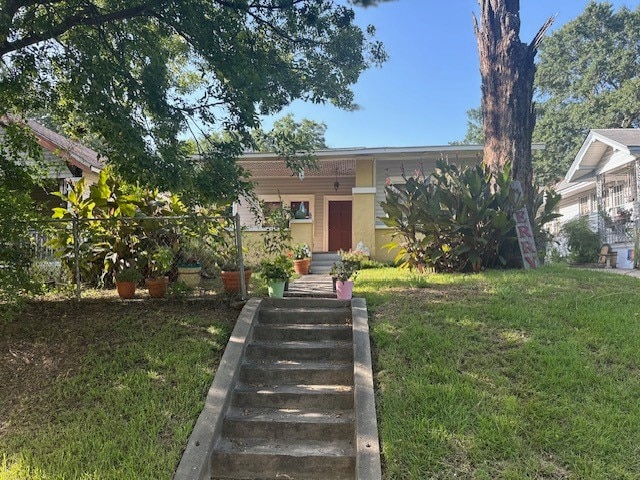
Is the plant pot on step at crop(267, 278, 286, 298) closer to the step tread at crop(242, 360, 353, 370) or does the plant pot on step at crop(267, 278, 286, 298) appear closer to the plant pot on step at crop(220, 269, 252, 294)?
the plant pot on step at crop(220, 269, 252, 294)

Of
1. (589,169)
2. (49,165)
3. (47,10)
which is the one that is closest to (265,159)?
(49,165)

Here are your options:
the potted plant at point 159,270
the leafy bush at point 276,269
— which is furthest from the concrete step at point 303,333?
the potted plant at point 159,270

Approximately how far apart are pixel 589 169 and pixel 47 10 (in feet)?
60.4

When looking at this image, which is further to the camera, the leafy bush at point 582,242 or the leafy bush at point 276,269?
the leafy bush at point 582,242

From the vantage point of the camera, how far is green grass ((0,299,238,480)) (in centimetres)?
299

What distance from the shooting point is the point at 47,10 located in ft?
16.4

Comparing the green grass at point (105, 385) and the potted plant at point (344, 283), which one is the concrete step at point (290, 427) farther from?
the potted plant at point (344, 283)

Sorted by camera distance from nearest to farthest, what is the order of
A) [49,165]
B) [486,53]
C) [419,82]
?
1. [49,165]
2. [486,53]
3. [419,82]

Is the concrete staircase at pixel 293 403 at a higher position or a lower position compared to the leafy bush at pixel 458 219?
lower

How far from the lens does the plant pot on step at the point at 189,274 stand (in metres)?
6.30

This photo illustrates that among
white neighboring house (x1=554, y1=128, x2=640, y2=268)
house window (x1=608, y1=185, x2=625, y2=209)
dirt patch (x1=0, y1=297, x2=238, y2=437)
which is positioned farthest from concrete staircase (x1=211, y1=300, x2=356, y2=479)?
house window (x1=608, y1=185, x2=625, y2=209)

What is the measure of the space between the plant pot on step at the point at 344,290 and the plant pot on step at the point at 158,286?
2613 mm

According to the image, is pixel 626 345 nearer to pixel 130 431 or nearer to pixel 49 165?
pixel 130 431

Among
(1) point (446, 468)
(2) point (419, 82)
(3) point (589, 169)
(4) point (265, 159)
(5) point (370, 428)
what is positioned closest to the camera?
(1) point (446, 468)
